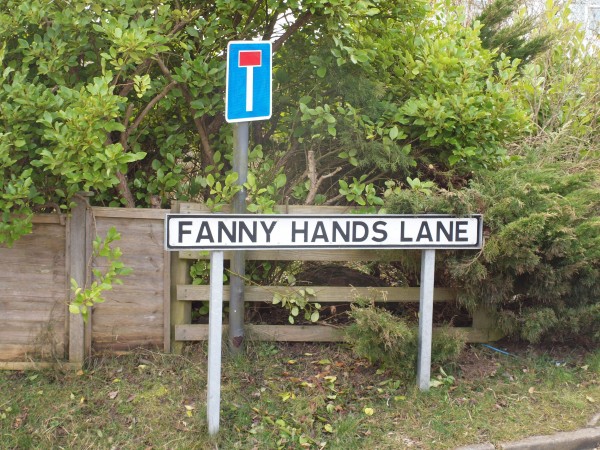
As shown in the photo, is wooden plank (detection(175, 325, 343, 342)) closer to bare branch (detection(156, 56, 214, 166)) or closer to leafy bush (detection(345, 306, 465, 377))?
leafy bush (detection(345, 306, 465, 377))

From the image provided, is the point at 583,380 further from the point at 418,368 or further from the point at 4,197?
the point at 4,197

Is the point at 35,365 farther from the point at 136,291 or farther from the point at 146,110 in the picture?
the point at 146,110

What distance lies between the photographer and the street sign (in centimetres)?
360

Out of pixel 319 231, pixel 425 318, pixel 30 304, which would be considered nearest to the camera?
pixel 319 231

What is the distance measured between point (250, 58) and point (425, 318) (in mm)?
1977

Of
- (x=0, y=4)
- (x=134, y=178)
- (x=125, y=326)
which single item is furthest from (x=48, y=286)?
(x=0, y=4)

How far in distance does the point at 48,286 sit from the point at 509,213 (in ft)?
10.7

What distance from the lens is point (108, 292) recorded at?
4.42 meters

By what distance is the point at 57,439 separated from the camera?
370cm

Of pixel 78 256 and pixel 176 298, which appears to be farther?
pixel 176 298

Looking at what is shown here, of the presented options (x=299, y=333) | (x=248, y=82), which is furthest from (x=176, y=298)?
(x=248, y=82)

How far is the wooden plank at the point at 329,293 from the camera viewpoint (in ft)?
14.5

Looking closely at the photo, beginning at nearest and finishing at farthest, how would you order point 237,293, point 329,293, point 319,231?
point 319,231 < point 237,293 < point 329,293

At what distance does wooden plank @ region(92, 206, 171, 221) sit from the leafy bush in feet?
5.05
